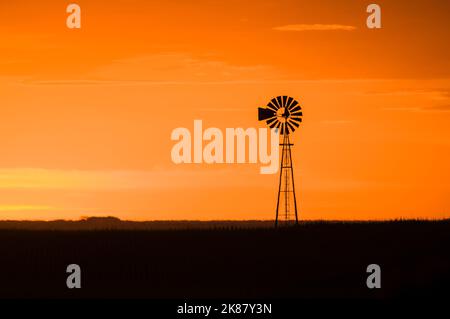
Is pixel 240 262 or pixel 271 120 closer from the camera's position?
pixel 240 262

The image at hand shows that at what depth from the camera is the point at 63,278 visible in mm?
41406

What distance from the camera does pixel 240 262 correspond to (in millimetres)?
45062

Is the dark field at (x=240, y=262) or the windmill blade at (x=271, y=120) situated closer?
the dark field at (x=240, y=262)

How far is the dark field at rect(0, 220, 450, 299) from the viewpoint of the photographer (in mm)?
37188

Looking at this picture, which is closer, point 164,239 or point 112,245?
point 112,245

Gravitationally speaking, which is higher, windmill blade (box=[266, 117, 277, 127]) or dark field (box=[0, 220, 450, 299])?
windmill blade (box=[266, 117, 277, 127])

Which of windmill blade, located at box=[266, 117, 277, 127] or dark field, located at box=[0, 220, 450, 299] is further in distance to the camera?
windmill blade, located at box=[266, 117, 277, 127]

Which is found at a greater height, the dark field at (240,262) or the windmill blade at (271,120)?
the windmill blade at (271,120)

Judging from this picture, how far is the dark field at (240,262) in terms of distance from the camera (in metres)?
37.2
